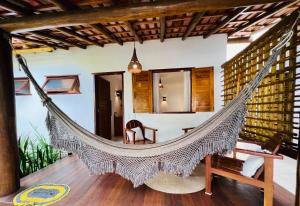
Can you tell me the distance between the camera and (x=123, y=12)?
1.78 metres

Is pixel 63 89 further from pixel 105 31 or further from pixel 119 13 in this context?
pixel 119 13

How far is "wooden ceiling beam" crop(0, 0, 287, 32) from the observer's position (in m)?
1.66

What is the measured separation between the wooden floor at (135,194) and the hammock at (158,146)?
0.94ft

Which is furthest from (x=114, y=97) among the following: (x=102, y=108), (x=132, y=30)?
(x=132, y=30)

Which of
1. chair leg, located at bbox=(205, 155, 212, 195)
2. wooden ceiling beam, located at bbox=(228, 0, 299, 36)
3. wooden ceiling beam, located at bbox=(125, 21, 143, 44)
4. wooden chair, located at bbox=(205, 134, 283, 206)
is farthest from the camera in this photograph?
wooden ceiling beam, located at bbox=(125, 21, 143, 44)

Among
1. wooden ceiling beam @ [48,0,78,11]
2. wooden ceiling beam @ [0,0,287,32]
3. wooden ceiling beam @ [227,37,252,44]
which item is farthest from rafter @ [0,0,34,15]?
wooden ceiling beam @ [227,37,252,44]

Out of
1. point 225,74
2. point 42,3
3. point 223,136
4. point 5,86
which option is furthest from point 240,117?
point 42,3

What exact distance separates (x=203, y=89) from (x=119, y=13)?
8.42ft

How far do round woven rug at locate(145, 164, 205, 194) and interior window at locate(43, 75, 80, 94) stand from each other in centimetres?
316

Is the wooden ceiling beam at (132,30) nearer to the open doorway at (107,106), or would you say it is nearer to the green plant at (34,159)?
the open doorway at (107,106)

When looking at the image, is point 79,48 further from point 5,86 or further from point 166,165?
point 166,165

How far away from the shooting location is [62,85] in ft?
14.4

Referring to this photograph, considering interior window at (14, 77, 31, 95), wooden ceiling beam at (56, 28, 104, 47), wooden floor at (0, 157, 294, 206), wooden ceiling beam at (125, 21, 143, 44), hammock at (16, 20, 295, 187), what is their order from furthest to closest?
interior window at (14, 77, 31, 95) < wooden ceiling beam at (56, 28, 104, 47) < wooden ceiling beam at (125, 21, 143, 44) < wooden floor at (0, 157, 294, 206) < hammock at (16, 20, 295, 187)

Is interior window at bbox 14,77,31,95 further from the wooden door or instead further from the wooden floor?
the wooden floor
